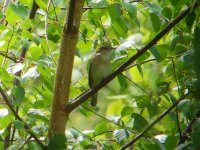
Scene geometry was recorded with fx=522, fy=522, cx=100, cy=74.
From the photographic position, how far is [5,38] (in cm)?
234

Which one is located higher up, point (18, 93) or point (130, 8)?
point (130, 8)

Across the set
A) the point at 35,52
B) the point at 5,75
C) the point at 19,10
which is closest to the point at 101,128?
the point at 35,52

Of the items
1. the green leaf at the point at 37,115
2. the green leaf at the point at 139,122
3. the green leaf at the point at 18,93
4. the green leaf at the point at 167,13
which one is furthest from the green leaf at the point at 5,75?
the green leaf at the point at 167,13

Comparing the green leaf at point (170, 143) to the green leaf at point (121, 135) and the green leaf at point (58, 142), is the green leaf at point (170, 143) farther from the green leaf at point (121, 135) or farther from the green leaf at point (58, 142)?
the green leaf at point (58, 142)

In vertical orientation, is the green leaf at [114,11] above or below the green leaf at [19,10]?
below

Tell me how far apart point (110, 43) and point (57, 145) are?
0.75 metres

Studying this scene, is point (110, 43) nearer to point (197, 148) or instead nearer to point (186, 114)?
point (186, 114)

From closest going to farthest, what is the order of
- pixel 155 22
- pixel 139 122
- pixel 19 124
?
1. pixel 19 124
2. pixel 155 22
3. pixel 139 122

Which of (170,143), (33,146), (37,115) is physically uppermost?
(37,115)

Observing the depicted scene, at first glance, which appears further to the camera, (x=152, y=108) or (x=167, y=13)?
(x=152, y=108)

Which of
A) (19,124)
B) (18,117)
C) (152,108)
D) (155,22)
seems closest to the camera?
(19,124)

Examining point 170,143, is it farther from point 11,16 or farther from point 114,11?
point 11,16

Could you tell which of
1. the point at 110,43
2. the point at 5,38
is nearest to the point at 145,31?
the point at 110,43

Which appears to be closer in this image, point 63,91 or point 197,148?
point 197,148
